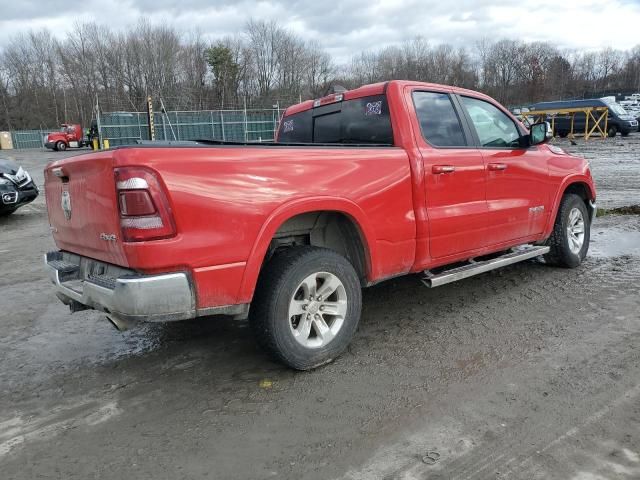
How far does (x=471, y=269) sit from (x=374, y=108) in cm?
157

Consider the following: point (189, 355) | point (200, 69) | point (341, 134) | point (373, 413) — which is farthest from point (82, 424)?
point (200, 69)

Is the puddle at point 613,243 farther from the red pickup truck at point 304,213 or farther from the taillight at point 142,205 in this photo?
the taillight at point 142,205

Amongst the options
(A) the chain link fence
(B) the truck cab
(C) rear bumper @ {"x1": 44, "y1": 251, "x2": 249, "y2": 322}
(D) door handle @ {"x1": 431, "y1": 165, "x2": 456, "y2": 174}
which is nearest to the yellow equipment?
(A) the chain link fence

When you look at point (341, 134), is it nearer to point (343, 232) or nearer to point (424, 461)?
point (343, 232)

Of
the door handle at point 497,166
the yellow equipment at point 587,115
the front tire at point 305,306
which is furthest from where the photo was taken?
the yellow equipment at point 587,115

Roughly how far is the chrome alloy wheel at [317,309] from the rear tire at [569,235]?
3138 mm

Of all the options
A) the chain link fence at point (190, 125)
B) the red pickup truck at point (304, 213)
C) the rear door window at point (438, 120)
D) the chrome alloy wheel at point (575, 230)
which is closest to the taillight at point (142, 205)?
the red pickup truck at point (304, 213)

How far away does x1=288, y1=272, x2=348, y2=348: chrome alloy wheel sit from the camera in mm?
3377

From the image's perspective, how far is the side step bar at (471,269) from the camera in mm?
4094

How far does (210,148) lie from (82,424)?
172 cm

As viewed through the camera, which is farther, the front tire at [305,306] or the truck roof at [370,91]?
the truck roof at [370,91]

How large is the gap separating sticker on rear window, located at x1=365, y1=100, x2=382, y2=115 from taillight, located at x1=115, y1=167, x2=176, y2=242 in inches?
81.3

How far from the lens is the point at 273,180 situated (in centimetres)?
311

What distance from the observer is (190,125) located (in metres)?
32.3
